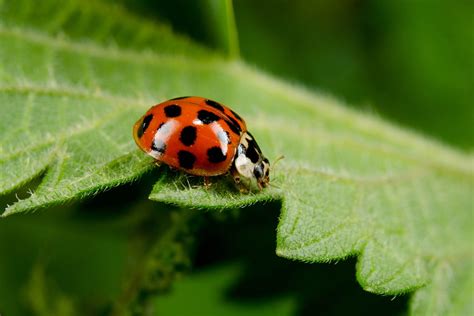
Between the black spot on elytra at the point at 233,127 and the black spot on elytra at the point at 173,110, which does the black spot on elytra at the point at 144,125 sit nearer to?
the black spot on elytra at the point at 173,110

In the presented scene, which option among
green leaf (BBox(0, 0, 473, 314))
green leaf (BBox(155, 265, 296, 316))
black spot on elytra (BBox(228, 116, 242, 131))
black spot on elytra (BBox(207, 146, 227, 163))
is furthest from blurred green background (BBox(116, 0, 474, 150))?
black spot on elytra (BBox(207, 146, 227, 163))

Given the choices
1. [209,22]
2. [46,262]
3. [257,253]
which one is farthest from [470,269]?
[46,262]

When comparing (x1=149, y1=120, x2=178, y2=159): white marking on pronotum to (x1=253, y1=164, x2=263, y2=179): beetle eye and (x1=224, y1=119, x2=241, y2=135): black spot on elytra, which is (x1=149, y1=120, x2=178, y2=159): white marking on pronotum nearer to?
(x1=224, y1=119, x2=241, y2=135): black spot on elytra

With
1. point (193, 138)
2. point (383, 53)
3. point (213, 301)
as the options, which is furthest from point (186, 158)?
point (383, 53)

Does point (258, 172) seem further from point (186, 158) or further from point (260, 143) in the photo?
point (260, 143)

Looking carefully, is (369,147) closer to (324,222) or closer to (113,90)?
(324,222)

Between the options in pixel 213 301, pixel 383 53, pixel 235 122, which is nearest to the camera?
pixel 235 122

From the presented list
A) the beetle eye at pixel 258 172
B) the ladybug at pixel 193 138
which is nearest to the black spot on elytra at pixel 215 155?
the ladybug at pixel 193 138
